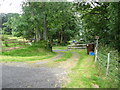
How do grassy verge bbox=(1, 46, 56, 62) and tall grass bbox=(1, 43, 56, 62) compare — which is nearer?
tall grass bbox=(1, 43, 56, 62)

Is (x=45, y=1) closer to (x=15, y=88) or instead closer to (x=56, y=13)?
(x=56, y=13)

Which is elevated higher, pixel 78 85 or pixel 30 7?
pixel 30 7

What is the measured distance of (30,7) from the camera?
31.7 ft

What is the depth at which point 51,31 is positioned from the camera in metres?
20.7

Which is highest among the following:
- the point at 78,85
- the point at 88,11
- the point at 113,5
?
the point at 88,11

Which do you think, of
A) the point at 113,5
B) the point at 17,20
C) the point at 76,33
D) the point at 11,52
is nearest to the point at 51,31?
the point at 76,33

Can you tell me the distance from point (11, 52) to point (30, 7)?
4.51m

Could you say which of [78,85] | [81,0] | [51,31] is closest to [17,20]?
[81,0]

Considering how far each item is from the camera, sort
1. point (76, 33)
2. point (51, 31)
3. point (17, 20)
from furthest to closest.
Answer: point (76, 33), point (51, 31), point (17, 20)

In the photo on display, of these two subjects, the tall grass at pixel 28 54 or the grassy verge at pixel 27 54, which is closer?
the tall grass at pixel 28 54

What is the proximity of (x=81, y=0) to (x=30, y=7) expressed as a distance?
4.84m

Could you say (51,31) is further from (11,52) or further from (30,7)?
(11,52)

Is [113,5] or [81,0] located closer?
[113,5]

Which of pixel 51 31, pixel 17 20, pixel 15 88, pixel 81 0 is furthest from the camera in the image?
pixel 51 31
